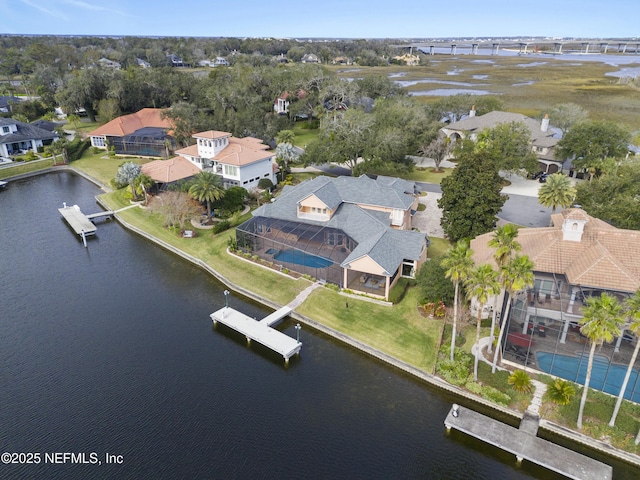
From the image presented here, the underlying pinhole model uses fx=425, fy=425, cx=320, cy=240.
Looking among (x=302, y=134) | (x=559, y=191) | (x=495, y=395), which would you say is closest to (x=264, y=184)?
(x=559, y=191)

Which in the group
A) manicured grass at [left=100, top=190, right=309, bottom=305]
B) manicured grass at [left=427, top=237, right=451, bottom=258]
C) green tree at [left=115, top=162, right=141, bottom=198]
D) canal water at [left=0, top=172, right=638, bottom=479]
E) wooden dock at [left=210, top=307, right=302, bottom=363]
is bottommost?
canal water at [left=0, top=172, right=638, bottom=479]

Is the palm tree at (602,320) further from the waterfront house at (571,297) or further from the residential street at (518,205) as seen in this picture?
the residential street at (518,205)

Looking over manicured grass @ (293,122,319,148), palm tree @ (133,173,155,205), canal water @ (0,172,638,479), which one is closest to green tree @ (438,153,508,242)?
canal water @ (0,172,638,479)

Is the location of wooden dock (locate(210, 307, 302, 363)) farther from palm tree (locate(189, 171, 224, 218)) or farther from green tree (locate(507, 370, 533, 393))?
palm tree (locate(189, 171, 224, 218))

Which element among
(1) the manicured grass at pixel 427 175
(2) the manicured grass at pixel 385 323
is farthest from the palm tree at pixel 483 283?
(1) the manicured grass at pixel 427 175

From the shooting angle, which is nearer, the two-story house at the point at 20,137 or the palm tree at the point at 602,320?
the palm tree at the point at 602,320

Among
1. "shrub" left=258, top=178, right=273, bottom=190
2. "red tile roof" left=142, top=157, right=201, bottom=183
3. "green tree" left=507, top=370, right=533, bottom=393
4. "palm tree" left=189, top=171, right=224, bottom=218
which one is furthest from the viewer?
"shrub" left=258, top=178, right=273, bottom=190

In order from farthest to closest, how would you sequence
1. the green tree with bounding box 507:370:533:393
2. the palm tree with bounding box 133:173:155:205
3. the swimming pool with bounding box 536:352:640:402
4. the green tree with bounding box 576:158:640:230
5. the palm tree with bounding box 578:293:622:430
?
the palm tree with bounding box 133:173:155:205 → the green tree with bounding box 576:158:640:230 → the green tree with bounding box 507:370:533:393 → the swimming pool with bounding box 536:352:640:402 → the palm tree with bounding box 578:293:622:430

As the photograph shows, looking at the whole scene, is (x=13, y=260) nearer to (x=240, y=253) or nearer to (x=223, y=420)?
(x=240, y=253)
